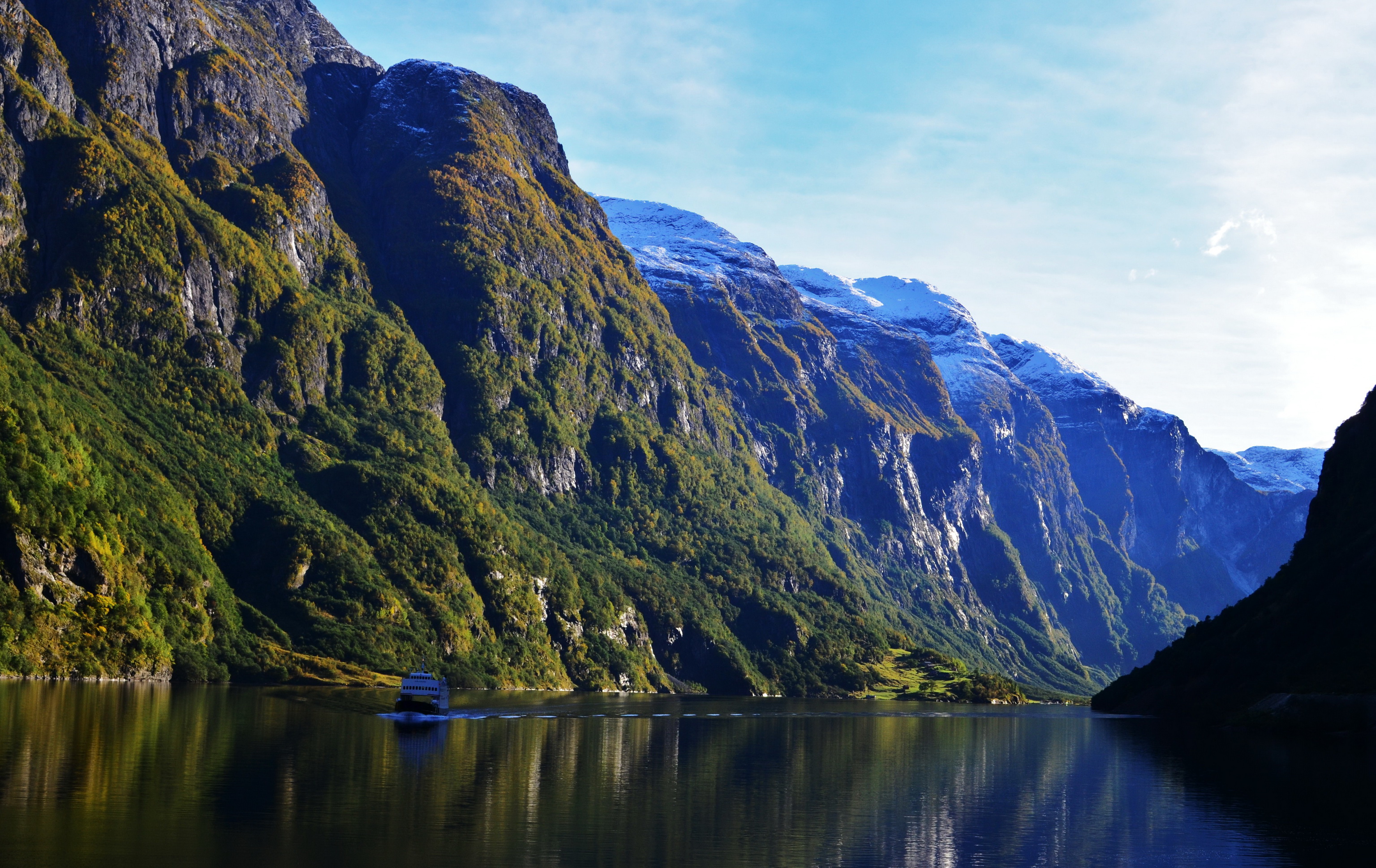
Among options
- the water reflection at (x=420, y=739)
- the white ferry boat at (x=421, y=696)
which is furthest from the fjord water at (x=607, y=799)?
the white ferry boat at (x=421, y=696)

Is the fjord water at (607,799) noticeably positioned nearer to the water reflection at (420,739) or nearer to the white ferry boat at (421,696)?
the water reflection at (420,739)

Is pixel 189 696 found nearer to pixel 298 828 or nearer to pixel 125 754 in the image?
pixel 125 754

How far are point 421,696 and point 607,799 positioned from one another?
3221 inches

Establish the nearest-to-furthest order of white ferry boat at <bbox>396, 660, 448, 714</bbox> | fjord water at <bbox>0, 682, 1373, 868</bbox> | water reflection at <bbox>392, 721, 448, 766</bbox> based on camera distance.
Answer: fjord water at <bbox>0, 682, 1373, 868</bbox> < water reflection at <bbox>392, 721, 448, 766</bbox> < white ferry boat at <bbox>396, 660, 448, 714</bbox>

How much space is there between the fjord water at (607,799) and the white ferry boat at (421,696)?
752cm

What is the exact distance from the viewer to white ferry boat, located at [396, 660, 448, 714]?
526 ft

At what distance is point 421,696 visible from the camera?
16162 centimetres

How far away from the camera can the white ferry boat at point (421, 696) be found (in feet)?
526

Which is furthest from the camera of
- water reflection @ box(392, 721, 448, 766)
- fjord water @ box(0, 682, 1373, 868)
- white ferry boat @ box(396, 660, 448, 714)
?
white ferry boat @ box(396, 660, 448, 714)

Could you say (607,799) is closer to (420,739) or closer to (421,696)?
(420,739)

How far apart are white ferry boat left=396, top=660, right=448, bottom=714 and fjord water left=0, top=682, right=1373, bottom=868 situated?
752 centimetres

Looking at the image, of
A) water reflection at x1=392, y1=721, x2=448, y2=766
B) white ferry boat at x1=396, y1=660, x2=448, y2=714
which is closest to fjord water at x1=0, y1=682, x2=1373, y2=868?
water reflection at x1=392, y1=721, x2=448, y2=766

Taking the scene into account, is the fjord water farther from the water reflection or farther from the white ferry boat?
the white ferry boat

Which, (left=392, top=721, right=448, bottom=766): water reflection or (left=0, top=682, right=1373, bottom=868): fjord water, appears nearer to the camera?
(left=0, top=682, right=1373, bottom=868): fjord water
